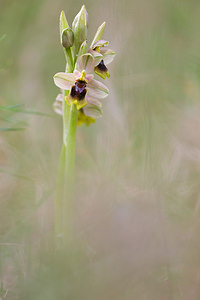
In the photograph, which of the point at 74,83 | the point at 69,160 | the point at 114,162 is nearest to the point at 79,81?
the point at 74,83

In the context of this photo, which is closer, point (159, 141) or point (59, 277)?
point (59, 277)

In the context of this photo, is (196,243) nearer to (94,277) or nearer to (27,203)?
(94,277)

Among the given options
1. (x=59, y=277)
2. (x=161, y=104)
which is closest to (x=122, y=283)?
(x=59, y=277)

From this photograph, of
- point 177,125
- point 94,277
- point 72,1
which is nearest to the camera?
point 94,277

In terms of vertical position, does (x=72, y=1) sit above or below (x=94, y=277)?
above

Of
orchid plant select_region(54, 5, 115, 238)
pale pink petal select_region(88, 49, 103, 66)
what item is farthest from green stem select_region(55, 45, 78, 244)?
pale pink petal select_region(88, 49, 103, 66)

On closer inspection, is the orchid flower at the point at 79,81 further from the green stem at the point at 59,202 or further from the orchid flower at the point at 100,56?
the green stem at the point at 59,202

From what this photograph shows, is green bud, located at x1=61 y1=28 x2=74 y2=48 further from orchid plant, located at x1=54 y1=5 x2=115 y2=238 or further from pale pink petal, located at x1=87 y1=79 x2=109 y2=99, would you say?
pale pink petal, located at x1=87 y1=79 x2=109 y2=99
